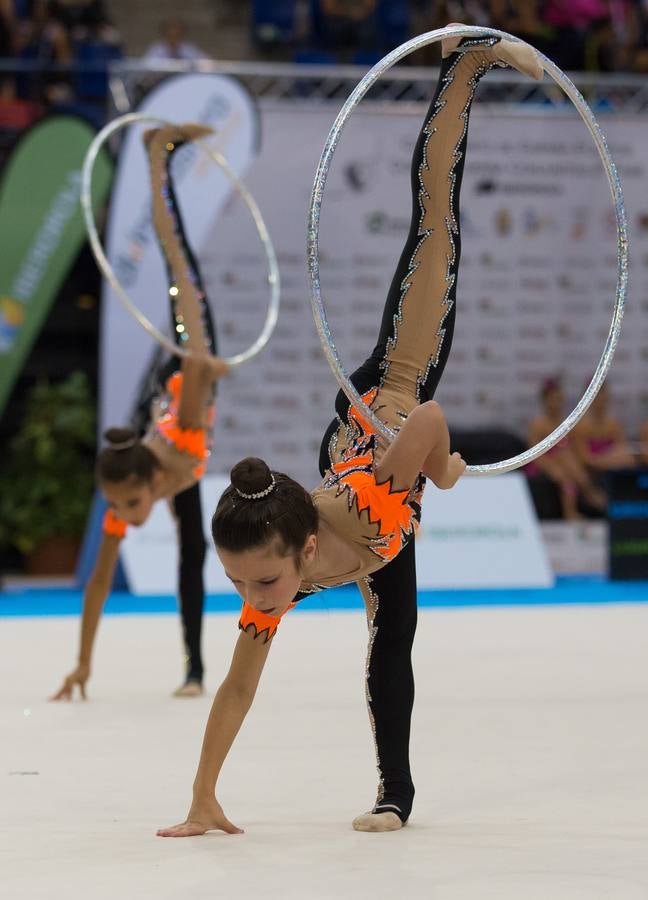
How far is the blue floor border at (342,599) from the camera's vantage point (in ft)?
25.5

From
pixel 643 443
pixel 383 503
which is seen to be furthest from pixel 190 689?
pixel 643 443

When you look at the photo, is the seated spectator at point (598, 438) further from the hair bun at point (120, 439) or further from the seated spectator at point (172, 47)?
the hair bun at point (120, 439)

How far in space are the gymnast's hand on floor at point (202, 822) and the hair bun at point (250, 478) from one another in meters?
0.65

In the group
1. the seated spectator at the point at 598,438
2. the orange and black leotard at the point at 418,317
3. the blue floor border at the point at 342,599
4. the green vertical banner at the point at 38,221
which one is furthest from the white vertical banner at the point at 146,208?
the orange and black leotard at the point at 418,317

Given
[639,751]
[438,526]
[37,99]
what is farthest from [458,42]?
[37,99]

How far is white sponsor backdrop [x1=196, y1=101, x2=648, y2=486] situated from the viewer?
908cm

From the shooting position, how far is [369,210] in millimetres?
9258

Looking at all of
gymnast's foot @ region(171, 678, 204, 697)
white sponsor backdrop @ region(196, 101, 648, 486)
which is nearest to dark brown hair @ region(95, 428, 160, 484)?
gymnast's foot @ region(171, 678, 204, 697)

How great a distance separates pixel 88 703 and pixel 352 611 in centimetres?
297

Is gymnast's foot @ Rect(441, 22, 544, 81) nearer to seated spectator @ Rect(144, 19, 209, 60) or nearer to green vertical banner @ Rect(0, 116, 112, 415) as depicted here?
green vertical banner @ Rect(0, 116, 112, 415)

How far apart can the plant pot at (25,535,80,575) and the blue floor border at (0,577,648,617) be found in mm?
740

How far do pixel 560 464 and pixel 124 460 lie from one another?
203 inches

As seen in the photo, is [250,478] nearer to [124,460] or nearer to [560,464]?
[124,460]

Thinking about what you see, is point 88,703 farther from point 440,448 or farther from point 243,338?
point 243,338
